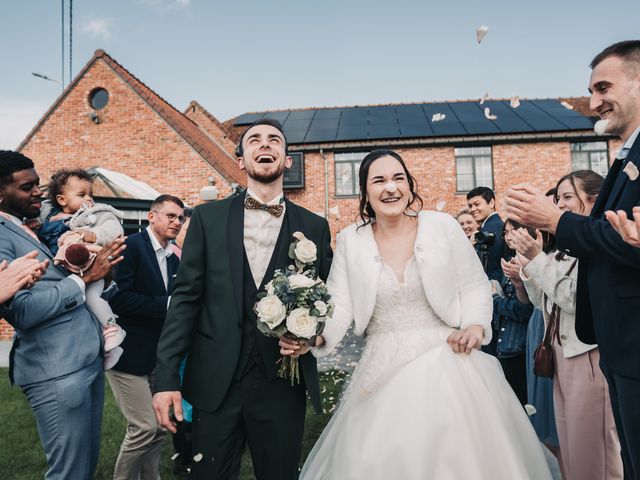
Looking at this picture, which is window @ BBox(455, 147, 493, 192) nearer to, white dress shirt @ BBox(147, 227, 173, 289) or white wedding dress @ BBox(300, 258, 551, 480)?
white dress shirt @ BBox(147, 227, 173, 289)

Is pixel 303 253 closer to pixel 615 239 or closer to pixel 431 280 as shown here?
pixel 431 280

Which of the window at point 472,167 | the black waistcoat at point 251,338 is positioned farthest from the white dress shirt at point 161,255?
the window at point 472,167

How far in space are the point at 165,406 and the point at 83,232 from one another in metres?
1.36

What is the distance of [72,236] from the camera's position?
2900 millimetres

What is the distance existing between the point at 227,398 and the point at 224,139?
19812 mm

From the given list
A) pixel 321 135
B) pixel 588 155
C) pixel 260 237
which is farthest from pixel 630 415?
pixel 588 155

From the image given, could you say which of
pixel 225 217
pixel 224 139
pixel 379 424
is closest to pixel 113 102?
pixel 224 139

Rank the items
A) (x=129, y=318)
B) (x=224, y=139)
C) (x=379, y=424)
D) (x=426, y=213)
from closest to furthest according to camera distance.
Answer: (x=379, y=424), (x=426, y=213), (x=129, y=318), (x=224, y=139)

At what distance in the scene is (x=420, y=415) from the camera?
2.31 m

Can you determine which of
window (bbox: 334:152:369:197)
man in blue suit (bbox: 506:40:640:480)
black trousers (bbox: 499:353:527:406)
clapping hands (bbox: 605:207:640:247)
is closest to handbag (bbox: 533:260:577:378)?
man in blue suit (bbox: 506:40:640:480)

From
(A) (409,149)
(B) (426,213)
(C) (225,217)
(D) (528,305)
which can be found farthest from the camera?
(A) (409,149)

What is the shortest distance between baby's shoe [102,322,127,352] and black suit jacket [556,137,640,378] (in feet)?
8.61

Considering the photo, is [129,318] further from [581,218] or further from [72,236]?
[581,218]

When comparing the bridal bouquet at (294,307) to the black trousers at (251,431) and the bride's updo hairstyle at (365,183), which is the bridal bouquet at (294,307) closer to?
the black trousers at (251,431)
